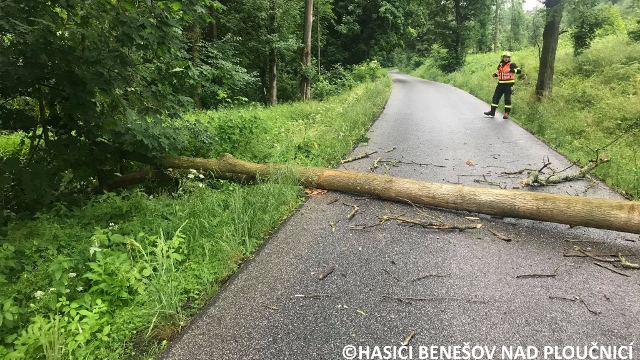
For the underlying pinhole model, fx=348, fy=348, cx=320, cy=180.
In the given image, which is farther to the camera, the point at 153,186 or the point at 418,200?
the point at 153,186

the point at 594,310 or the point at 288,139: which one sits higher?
the point at 288,139

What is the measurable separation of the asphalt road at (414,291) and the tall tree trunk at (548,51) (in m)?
7.99

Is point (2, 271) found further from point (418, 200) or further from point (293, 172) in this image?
point (418, 200)

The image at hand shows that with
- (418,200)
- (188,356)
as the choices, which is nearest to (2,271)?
(188,356)

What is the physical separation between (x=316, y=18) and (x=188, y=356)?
20.4 m

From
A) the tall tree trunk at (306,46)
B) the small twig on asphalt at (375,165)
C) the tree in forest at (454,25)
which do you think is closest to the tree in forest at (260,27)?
the tall tree trunk at (306,46)

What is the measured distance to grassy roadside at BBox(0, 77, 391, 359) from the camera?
2451 mm

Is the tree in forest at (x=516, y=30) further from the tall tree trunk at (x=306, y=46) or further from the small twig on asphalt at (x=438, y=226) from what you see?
the small twig on asphalt at (x=438, y=226)

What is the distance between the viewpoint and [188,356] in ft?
8.02

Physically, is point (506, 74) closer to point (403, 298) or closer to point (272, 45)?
point (272, 45)

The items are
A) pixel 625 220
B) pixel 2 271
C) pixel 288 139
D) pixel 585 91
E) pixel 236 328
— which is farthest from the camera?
pixel 585 91

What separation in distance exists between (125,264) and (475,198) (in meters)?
3.98

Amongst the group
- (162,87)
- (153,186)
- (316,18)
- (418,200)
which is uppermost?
(316,18)

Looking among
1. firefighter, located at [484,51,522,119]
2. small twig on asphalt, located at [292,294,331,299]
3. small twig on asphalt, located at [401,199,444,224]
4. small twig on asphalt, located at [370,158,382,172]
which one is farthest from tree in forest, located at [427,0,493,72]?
small twig on asphalt, located at [292,294,331,299]
